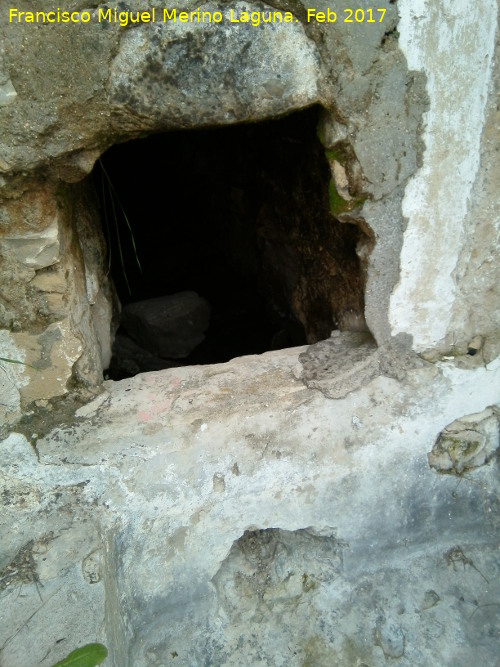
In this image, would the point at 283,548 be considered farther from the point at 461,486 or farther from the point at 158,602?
the point at 461,486

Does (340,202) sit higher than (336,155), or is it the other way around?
(336,155)

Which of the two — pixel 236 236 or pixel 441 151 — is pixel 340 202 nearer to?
pixel 441 151

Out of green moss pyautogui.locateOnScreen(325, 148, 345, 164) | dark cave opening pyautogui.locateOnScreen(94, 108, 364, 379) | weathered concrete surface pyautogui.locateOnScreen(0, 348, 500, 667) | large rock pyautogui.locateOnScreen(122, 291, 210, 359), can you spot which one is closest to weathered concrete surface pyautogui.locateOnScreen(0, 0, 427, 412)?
green moss pyautogui.locateOnScreen(325, 148, 345, 164)

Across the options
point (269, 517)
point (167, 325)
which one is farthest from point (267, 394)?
point (167, 325)

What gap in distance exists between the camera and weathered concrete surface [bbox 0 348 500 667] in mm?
1541

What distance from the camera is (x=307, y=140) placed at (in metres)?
1.97

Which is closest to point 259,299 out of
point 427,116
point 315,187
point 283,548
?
point 315,187

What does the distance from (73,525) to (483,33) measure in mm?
1623

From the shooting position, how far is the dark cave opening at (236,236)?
200cm

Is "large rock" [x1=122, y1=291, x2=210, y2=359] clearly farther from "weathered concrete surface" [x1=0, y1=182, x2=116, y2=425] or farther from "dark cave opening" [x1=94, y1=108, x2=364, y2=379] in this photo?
"weathered concrete surface" [x1=0, y1=182, x2=116, y2=425]

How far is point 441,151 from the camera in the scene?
1.49m

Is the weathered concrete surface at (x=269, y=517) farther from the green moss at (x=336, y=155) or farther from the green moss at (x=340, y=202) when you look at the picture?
the green moss at (x=336, y=155)

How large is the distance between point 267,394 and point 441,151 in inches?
32.6

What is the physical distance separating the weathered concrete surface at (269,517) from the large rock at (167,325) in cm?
121
